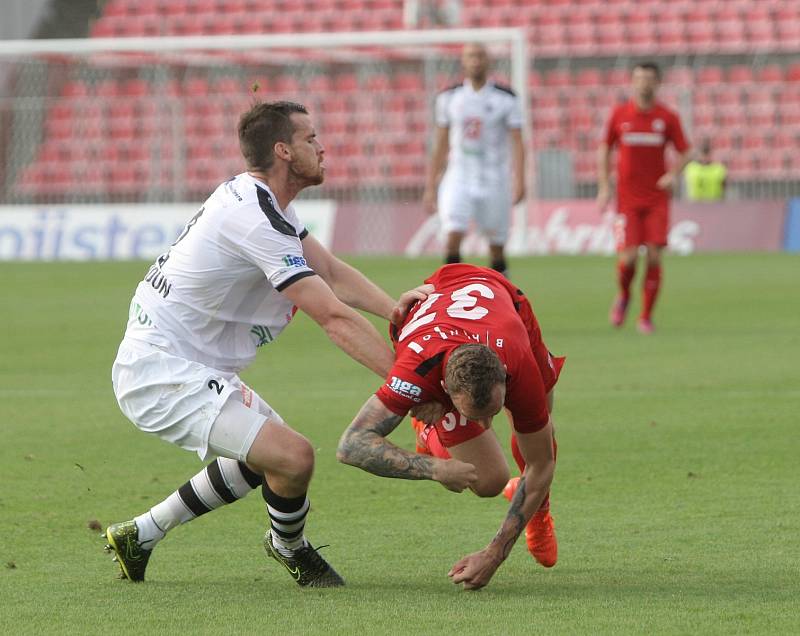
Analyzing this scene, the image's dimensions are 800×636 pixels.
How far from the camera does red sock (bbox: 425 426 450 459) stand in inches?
226

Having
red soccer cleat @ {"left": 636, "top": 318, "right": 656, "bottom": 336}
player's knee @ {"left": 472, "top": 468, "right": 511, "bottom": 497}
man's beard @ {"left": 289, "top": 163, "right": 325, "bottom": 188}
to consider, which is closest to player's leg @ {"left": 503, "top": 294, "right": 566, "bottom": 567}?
player's knee @ {"left": 472, "top": 468, "right": 511, "bottom": 497}

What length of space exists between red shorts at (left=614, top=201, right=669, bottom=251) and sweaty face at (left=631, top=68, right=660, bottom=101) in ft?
3.15

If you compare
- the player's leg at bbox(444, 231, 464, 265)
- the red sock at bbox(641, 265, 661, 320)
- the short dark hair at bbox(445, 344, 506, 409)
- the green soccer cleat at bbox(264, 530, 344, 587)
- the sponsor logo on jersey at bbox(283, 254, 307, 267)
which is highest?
the sponsor logo on jersey at bbox(283, 254, 307, 267)

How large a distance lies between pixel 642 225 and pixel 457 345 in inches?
363

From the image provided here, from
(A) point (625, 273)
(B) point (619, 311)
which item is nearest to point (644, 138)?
(A) point (625, 273)

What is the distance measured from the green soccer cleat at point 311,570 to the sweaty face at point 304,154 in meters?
1.30

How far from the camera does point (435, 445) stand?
582cm

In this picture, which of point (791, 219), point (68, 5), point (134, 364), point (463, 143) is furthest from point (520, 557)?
point (68, 5)

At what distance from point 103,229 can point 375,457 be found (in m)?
20.5

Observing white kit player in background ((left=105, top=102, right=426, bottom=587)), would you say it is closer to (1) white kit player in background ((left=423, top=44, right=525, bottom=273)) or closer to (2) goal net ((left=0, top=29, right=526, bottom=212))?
(1) white kit player in background ((left=423, top=44, right=525, bottom=273))

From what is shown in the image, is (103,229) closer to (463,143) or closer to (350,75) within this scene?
→ (350,75)

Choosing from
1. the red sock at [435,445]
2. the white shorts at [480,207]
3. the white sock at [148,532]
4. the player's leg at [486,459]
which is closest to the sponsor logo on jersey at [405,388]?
the player's leg at [486,459]

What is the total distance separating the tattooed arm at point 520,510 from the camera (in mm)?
5219

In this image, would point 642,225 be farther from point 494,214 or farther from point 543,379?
point 543,379
